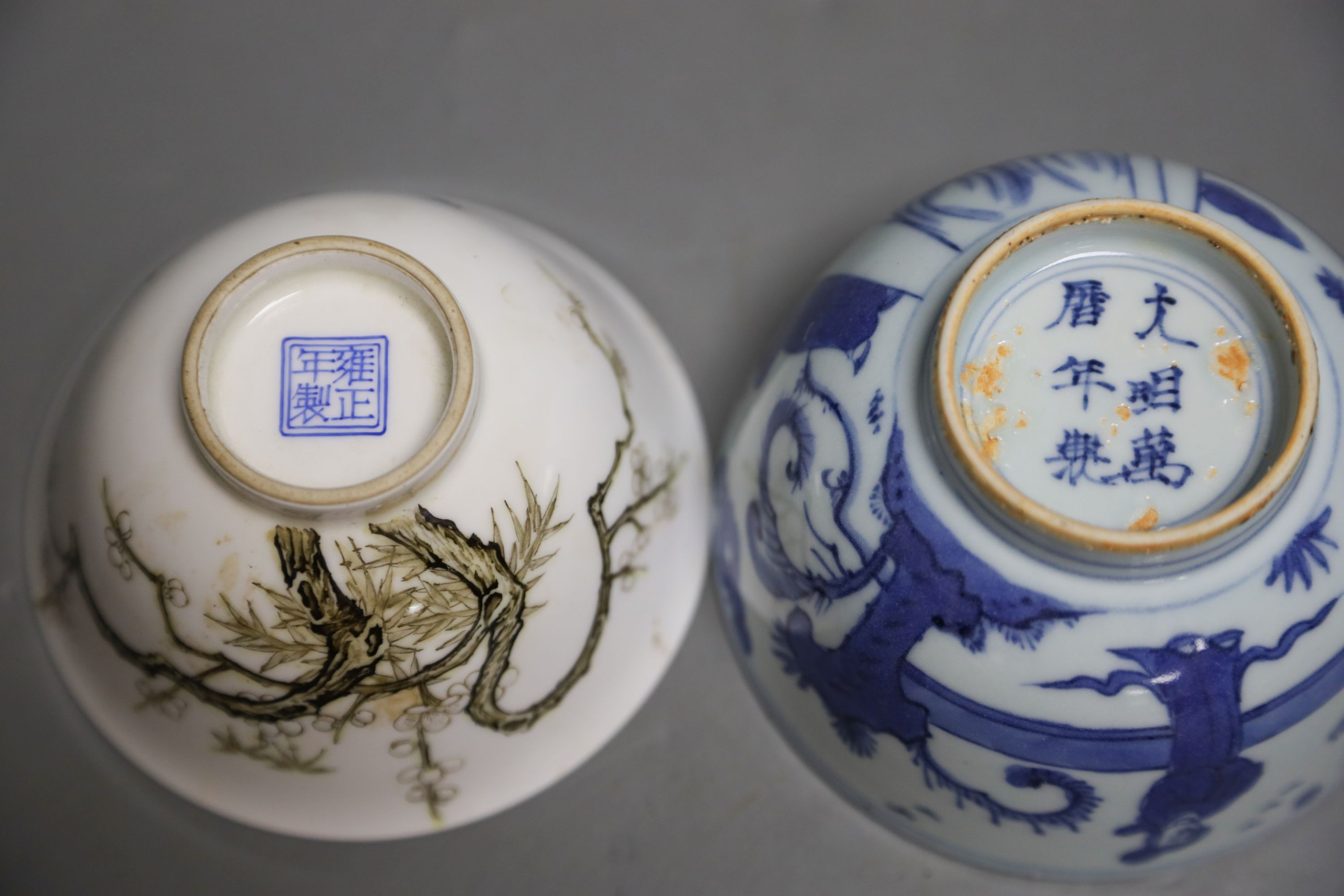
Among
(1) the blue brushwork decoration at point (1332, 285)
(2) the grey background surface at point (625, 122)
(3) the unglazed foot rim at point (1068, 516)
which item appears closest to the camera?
(3) the unglazed foot rim at point (1068, 516)

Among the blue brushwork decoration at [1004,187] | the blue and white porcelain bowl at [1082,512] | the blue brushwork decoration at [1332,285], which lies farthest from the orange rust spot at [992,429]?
the blue brushwork decoration at [1332,285]

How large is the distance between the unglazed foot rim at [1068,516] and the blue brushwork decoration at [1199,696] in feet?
0.25

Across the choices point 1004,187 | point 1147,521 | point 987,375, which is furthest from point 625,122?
point 1147,521

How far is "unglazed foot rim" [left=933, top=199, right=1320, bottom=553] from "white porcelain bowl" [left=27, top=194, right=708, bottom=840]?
256 millimetres

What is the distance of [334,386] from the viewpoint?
2.21 feet

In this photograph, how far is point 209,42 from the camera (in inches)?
46.1

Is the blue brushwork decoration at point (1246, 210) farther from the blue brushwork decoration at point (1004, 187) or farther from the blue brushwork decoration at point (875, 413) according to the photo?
the blue brushwork decoration at point (875, 413)

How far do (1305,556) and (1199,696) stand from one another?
0.32ft

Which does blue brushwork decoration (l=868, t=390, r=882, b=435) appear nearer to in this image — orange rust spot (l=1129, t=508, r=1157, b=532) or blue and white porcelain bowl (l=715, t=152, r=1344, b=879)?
blue and white porcelain bowl (l=715, t=152, r=1344, b=879)

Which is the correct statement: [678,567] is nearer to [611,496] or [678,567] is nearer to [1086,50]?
[611,496]

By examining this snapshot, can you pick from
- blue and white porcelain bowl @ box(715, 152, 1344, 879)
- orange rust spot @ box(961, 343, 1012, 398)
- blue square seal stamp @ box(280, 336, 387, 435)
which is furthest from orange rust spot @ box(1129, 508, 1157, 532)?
blue square seal stamp @ box(280, 336, 387, 435)

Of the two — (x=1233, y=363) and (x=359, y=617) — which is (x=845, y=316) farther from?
(x=359, y=617)

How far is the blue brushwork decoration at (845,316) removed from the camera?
0.70 m

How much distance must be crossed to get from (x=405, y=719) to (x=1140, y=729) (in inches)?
17.9
